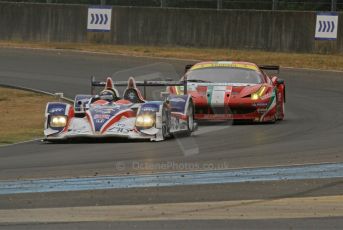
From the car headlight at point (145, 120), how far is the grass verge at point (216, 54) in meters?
15.6

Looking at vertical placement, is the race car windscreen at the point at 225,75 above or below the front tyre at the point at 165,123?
above

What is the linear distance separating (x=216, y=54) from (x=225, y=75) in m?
14.3

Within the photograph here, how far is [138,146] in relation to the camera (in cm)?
1250

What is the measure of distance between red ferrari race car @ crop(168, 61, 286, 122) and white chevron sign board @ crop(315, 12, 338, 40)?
554 inches

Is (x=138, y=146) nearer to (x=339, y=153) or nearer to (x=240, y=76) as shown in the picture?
(x=339, y=153)

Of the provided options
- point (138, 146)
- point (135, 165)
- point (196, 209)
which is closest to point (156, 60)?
point (138, 146)

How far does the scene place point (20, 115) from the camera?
18.1m

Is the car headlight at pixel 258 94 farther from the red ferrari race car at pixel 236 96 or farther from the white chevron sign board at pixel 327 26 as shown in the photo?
the white chevron sign board at pixel 327 26

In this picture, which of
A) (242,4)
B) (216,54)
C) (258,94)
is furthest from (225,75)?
(242,4)

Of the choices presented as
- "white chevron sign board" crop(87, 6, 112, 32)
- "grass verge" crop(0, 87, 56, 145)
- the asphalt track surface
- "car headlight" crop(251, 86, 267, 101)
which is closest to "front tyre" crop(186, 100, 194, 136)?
the asphalt track surface

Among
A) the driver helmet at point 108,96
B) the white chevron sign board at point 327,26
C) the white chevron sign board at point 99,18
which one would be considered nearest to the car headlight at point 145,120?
the driver helmet at point 108,96

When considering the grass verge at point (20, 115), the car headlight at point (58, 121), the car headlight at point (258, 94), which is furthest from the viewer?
the car headlight at point (258, 94)

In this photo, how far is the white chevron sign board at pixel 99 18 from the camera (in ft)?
112

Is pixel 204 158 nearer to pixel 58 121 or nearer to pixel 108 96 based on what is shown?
pixel 58 121
